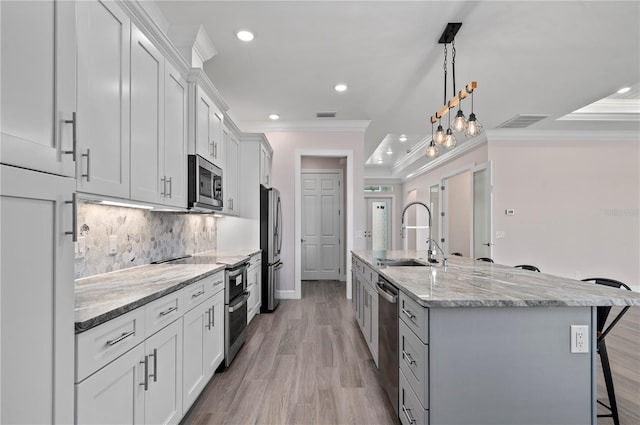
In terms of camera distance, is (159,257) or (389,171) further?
(389,171)

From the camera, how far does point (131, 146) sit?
185 centimetres

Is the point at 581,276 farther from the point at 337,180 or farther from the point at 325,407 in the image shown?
the point at 325,407

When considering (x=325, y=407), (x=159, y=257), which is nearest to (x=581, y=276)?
(x=325, y=407)

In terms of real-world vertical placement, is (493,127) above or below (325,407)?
above

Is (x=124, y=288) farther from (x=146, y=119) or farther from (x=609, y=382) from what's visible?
(x=609, y=382)

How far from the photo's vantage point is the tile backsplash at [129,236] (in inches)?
76.1

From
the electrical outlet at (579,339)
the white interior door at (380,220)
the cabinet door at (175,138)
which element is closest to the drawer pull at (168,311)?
the cabinet door at (175,138)

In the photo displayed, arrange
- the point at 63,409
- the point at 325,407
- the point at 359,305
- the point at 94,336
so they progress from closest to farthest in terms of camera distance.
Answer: the point at 63,409, the point at 94,336, the point at 325,407, the point at 359,305

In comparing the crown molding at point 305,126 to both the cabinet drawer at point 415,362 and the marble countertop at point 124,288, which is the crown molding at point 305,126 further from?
the cabinet drawer at point 415,362

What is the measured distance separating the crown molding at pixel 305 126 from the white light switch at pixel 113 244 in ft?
11.6

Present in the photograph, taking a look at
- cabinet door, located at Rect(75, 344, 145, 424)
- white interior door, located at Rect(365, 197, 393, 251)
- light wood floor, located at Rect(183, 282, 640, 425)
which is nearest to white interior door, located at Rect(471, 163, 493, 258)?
light wood floor, located at Rect(183, 282, 640, 425)

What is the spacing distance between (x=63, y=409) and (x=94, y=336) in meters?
0.23

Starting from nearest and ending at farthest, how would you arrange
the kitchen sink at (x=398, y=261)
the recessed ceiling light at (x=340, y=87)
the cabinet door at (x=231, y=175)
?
the kitchen sink at (x=398, y=261), the cabinet door at (x=231, y=175), the recessed ceiling light at (x=340, y=87)

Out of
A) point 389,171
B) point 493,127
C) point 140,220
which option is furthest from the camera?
point 389,171
